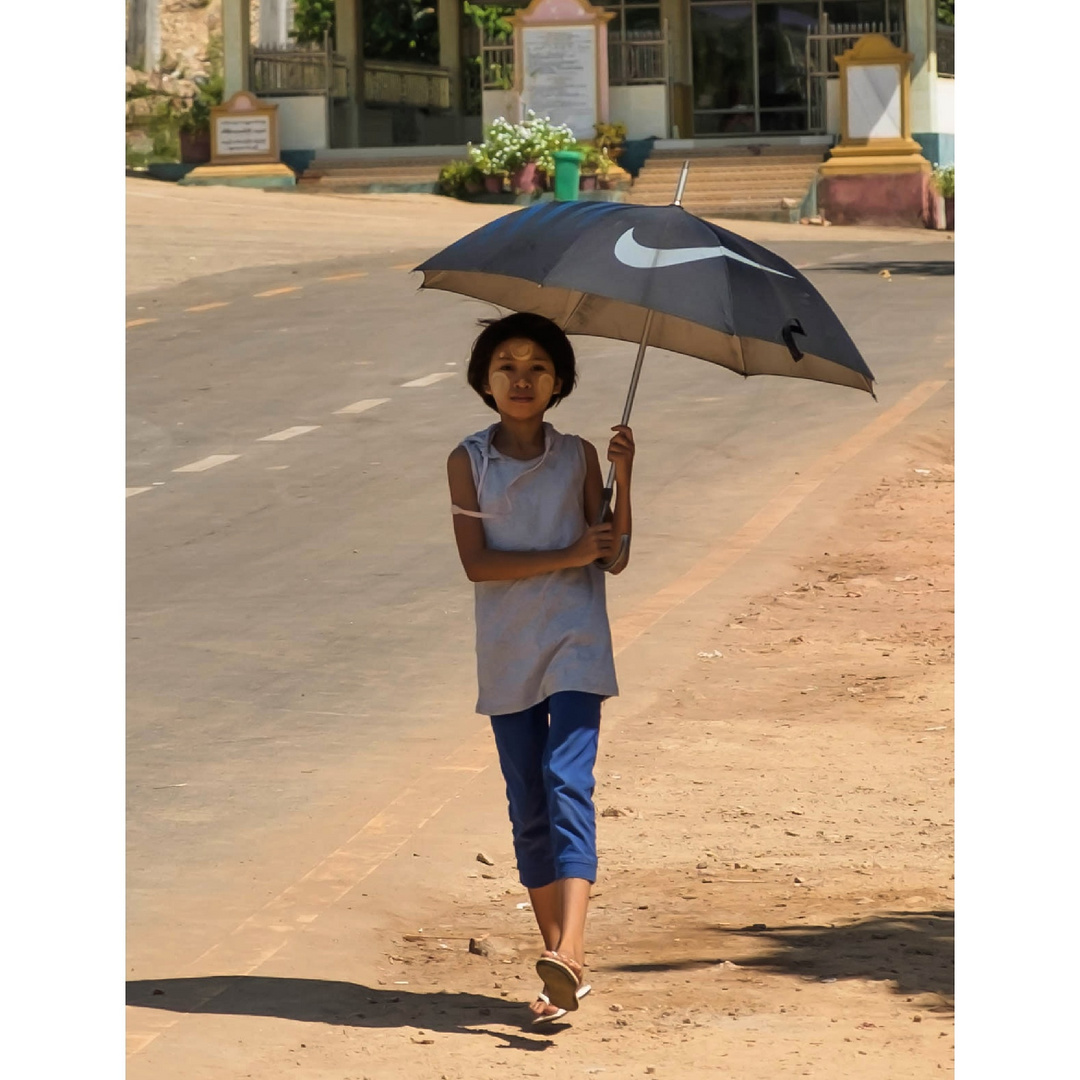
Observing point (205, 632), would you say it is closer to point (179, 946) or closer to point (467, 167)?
point (179, 946)

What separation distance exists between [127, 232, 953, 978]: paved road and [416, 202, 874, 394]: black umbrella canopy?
6.77 ft

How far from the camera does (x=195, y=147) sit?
40.2m

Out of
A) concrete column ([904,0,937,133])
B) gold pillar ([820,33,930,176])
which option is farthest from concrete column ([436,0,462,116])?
gold pillar ([820,33,930,176])

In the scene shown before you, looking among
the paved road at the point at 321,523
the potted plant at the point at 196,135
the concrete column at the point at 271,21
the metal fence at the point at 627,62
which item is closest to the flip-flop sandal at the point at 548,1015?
the paved road at the point at 321,523

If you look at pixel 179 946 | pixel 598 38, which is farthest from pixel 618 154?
pixel 179 946

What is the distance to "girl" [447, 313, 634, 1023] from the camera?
533 cm

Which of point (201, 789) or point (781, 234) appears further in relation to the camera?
point (781, 234)

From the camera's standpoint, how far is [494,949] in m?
6.03

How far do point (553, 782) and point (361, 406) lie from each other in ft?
39.3

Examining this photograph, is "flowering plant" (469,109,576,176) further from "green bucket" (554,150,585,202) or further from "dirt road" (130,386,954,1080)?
"dirt road" (130,386,954,1080)

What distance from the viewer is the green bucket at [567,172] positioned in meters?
33.9

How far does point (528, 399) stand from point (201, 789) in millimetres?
2858

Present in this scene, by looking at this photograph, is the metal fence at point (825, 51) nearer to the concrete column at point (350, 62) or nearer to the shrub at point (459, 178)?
the shrub at point (459, 178)

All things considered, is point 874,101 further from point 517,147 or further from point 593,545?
point 593,545
